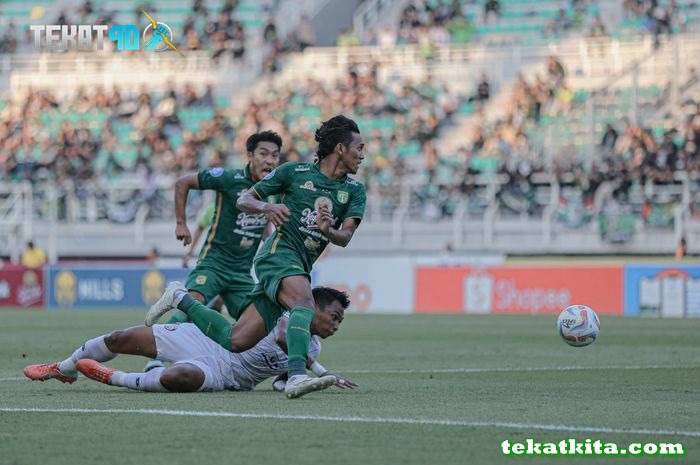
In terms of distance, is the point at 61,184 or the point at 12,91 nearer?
the point at 61,184

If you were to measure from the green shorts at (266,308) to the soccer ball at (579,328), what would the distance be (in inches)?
141

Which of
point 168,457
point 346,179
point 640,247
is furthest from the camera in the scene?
point 640,247

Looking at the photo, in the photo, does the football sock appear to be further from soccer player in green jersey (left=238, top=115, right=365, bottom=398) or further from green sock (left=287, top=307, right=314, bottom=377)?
green sock (left=287, top=307, right=314, bottom=377)

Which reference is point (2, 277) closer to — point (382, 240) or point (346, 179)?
point (382, 240)

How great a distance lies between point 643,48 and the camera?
34250 mm

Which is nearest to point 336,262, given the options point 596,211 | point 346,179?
point 596,211

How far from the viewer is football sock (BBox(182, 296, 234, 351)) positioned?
9883 mm

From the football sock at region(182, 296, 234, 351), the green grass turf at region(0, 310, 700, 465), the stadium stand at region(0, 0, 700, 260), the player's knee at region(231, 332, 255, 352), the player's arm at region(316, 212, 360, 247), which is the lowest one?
the green grass turf at region(0, 310, 700, 465)

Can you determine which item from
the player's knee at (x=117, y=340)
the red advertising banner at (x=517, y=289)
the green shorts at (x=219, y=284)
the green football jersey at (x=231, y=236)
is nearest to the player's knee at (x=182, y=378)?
the player's knee at (x=117, y=340)

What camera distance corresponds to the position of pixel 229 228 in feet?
41.0

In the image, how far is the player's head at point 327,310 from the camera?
995 cm

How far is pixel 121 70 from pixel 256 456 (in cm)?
3522

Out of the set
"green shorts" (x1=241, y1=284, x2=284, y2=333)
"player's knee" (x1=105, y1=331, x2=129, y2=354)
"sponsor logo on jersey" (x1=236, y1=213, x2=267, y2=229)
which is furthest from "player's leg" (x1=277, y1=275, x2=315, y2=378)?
"sponsor logo on jersey" (x1=236, y1=213, x2=267, y2=229)

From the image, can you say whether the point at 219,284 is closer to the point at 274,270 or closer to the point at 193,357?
the point at 193,357
